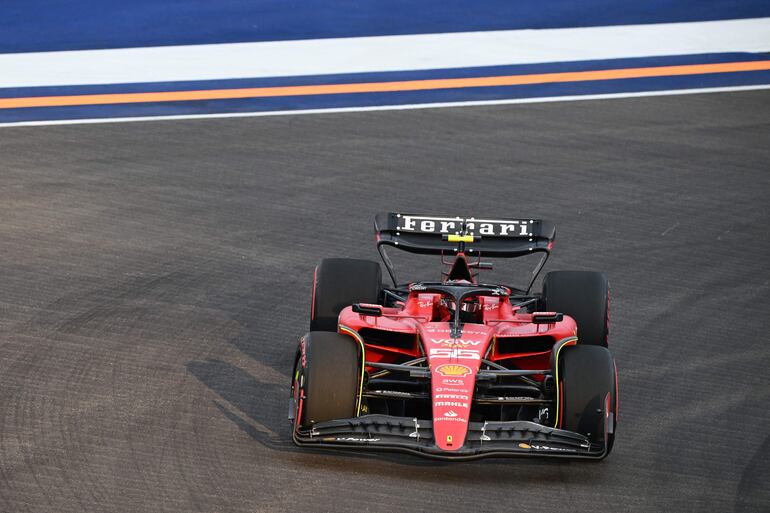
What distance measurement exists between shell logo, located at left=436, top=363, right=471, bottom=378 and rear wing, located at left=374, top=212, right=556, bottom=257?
5.71 feet

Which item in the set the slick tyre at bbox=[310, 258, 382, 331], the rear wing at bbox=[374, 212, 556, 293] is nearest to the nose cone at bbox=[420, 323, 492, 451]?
the slick tyre at bbox=[310, 258, 382, 331]

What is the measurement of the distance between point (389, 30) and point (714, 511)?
43.0 ft

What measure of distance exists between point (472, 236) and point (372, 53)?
9.20 m

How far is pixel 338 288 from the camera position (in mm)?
10852

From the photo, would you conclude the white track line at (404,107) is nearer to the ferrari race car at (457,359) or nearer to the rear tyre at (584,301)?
the ferrari race car at (457,359)

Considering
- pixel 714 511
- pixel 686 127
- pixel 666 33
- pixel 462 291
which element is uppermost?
pixel 666 33

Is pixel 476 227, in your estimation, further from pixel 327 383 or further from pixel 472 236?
pixel 327 383

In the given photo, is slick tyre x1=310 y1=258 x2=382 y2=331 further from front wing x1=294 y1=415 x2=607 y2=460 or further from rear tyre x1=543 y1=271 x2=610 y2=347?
front wing x1=294 y1=415 x2=607 y2=460

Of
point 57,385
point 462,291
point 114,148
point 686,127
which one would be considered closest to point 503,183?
point 686,127

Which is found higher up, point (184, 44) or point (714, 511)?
point (184, 44)

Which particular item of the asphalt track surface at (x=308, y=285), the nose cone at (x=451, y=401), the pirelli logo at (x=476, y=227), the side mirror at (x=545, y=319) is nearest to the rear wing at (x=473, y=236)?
the pirelli logo at (x=476, y=227)

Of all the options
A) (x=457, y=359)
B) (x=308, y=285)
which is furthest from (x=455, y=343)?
(x=308, y=285)

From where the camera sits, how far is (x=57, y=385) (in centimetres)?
1046

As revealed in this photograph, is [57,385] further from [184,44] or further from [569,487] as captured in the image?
[184,44]
